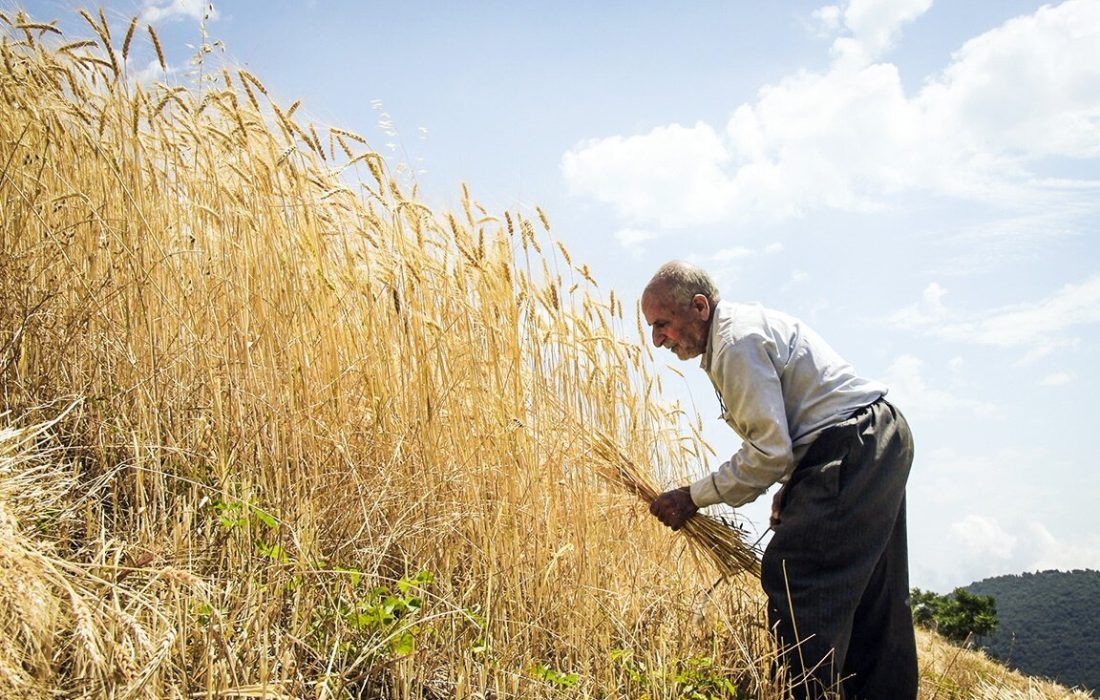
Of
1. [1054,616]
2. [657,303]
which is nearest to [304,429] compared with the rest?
[657,303]

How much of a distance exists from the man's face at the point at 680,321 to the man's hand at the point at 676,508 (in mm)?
439

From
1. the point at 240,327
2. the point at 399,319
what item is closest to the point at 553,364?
the point at 399,319

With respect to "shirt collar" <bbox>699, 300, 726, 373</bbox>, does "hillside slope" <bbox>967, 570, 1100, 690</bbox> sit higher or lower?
lower

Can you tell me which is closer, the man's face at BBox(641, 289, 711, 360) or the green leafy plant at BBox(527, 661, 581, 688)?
the green leafy plant at BBox(527, 661, 581, 688)

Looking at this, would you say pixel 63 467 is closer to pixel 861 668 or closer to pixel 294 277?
pixel 294 277

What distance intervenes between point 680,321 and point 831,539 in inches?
30.8

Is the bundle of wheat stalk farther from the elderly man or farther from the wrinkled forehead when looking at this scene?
the wrinkled forehead

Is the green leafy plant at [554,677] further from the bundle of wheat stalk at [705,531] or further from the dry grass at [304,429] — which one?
the bundle of wheat stalk at [705,531]

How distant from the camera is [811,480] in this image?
2.42m

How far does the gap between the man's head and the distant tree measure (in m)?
16.3

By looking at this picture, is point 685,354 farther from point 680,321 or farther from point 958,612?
point 958,612

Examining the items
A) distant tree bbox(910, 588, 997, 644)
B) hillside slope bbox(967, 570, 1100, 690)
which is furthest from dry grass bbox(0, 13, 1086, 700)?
hillside slope bbox(967, 570, 1100, 690)

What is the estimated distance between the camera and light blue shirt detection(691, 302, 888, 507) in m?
2.39

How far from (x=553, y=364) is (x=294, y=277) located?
3.06 ft
